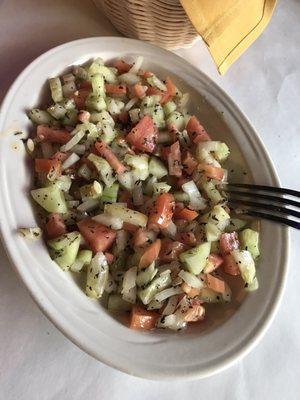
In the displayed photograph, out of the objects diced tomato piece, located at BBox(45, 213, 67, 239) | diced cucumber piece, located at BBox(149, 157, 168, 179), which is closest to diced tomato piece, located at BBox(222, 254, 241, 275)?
diced cucumber piece, located at BBox(149, 157, 168, 179)

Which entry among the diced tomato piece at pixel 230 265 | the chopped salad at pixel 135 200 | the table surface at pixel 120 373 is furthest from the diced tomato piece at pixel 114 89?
the diced tomato piece at pixel 230 265

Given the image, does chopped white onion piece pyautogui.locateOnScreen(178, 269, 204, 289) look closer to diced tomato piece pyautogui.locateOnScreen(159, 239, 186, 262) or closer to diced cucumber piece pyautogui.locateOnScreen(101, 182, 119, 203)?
diced tomato piece pyautogui.locateOnScreen(159, 239, 186, 262)

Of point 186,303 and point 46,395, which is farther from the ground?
point 186,303

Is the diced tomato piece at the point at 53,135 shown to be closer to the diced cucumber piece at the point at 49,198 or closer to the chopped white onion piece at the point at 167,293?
the diced cucumber piece at the point at 49,198

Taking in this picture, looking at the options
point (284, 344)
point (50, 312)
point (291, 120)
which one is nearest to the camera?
point (50, 312)

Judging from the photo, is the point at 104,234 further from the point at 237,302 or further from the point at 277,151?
the point at 277,151

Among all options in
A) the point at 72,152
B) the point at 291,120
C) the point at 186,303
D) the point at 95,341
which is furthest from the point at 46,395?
the point at 291,120
